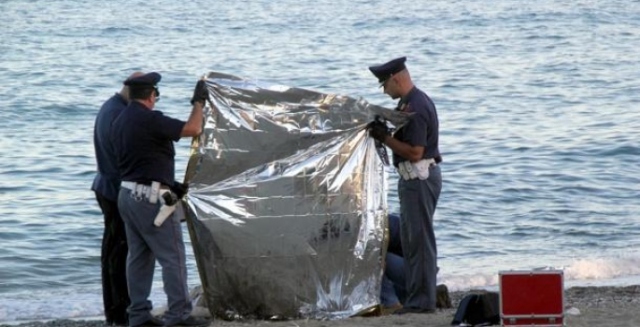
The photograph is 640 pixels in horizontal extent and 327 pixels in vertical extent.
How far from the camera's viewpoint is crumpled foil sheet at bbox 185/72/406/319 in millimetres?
8352

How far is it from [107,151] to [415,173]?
1984 millimetres

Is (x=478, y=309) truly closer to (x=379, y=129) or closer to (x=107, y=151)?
(x=379, y=129)

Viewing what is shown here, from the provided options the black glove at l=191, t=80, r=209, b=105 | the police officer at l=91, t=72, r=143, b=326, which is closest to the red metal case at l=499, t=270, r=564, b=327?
the black glove at l=191, t=80, r=209, b=105

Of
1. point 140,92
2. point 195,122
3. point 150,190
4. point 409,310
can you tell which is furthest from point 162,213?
point 409,310

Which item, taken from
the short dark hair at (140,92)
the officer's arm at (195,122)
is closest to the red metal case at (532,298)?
the officer's arm at (195,122)

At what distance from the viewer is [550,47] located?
1374 inches

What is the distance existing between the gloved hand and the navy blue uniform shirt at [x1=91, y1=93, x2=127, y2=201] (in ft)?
5.20

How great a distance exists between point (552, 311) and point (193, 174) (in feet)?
7.80

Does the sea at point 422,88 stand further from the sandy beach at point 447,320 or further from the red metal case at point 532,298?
the red metal case at point 532,298

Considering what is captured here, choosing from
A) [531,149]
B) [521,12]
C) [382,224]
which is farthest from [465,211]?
[521,12]

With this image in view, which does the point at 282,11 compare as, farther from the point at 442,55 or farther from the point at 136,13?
the point at 442,55

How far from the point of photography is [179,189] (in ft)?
27.2

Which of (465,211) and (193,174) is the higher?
(193,174)

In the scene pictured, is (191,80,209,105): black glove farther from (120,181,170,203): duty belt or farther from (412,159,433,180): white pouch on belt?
(412,159,433,180): white pouch on belt
